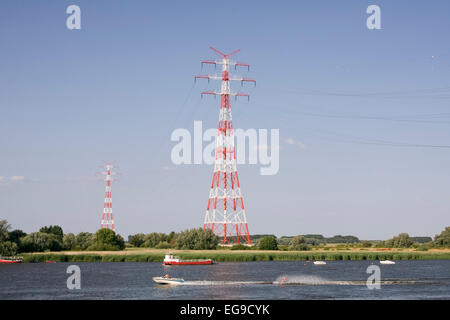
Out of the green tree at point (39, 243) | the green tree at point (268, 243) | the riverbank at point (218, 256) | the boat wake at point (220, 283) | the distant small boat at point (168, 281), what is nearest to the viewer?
the distant small boat at point (168, 281)

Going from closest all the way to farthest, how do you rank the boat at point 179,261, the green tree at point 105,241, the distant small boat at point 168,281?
1. the distant small boat at point 168,281
2. the boat at point 179,261
3. the green tree at point 105,241

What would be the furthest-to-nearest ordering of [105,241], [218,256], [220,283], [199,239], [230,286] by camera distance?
[105,241] < [199,239] < [218,256] < [220,283] < [230,286]

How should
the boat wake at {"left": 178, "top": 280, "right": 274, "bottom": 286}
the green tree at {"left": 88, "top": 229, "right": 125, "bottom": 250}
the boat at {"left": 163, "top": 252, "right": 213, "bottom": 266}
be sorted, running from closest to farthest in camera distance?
the boat wake at {"left": 178, "top": 280, "right": 274, "bottom": 286} → the boat at {"left": 163, "top": 252, "right": 213, "bottom": 266} → the green tree at {"left": 88, "top": 229, "right": 125, "bottom": 250}

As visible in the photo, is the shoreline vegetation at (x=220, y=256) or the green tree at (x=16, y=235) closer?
the shoreline vegetation at (x=220, y=256)

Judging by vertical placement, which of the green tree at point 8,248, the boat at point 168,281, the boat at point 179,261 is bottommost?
the boat at point 179,261

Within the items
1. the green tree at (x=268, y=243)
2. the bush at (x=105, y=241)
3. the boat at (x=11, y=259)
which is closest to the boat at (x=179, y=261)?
the green tree at (x=268, y=243)

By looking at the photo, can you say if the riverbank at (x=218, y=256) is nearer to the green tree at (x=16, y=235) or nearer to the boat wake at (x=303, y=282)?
the green tree at (x=16, y=235)

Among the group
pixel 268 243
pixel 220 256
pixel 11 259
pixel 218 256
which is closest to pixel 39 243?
pixel 11 259

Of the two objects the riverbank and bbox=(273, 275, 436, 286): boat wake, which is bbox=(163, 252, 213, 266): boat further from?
bbox=(273, 275, 436, 286): boat wake

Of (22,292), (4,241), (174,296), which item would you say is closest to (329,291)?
(174,296)

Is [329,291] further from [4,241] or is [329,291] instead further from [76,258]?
[4,241]

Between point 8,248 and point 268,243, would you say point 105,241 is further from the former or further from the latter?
point 268,243

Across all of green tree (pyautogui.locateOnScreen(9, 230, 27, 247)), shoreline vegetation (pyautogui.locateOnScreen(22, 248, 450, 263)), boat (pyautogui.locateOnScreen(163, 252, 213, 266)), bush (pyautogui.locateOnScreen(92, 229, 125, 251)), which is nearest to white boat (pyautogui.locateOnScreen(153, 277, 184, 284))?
boat (pyautogui.locateOnScreen(163, 252, 213, 266))

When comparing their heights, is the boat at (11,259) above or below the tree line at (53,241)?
below
